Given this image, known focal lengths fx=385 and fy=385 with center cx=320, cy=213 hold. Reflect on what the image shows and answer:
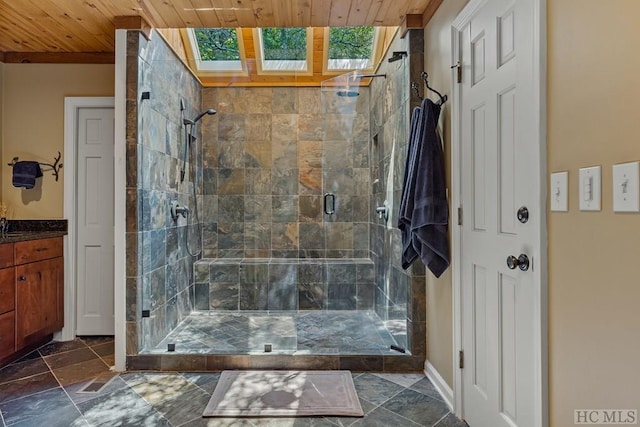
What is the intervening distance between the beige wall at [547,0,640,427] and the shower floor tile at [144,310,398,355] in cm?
162

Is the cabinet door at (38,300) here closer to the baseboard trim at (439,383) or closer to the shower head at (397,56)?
the baseboard trim at (439,383)

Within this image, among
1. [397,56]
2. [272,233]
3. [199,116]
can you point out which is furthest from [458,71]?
[199,116]

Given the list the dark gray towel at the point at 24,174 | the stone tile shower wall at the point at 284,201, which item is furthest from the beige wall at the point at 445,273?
the dark gray towel at the point at 24,174

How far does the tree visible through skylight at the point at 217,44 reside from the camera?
393 centimetres

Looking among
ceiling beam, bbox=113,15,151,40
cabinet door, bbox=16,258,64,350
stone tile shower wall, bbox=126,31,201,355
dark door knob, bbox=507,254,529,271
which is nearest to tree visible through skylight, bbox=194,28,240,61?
stone tile shower wall, bbox=126,31,201,355

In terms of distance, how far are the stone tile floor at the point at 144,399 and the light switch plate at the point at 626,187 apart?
1498mm

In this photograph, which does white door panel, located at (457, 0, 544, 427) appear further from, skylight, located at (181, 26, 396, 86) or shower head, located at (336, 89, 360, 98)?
skylight, located at (181, 26, 396, 86)

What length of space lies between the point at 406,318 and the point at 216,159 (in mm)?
2700

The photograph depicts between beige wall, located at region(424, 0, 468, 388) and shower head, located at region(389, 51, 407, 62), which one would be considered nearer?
beige wall, located at region(424, 0, 468, 388)

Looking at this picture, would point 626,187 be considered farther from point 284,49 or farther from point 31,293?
point 284,49

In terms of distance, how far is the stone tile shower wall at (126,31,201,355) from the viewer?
8.61 feet

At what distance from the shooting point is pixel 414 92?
261 cm

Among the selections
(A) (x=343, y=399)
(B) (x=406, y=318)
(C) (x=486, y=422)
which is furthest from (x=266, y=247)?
(C) (x=486, y=422)

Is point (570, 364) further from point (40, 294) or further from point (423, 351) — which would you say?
point (40, 294)
